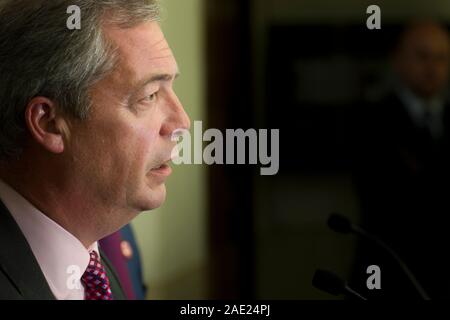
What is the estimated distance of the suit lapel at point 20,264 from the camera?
0.92m

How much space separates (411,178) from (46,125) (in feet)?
3.82

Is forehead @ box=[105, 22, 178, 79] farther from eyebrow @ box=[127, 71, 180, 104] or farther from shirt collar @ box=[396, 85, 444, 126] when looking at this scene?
shirt collar @ box=[396, 85, 444, 126]

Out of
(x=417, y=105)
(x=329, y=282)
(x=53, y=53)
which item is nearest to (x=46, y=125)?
(x=53, y=53)

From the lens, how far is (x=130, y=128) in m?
0.97

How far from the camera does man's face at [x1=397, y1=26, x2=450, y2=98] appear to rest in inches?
71.8

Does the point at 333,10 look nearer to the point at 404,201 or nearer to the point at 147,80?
the point at 404,201

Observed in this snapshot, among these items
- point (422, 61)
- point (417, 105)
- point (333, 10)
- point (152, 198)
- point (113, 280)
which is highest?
point (333, 10)

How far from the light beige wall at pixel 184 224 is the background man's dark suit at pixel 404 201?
0.35 m

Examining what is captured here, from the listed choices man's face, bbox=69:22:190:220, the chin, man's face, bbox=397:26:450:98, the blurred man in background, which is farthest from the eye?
man's face, bbox=397:26:450:98

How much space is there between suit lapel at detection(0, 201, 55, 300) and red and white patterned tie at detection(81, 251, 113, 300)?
82 mm

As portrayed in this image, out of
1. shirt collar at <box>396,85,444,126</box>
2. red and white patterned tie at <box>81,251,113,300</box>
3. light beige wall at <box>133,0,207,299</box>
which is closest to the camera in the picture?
red and white patterned tie at <box>81,251,113,300</box>
